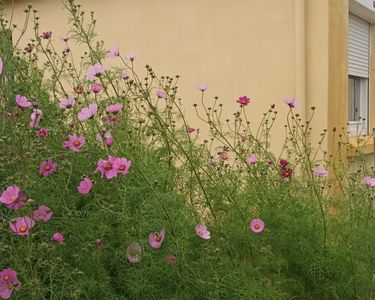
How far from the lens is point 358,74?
633cm

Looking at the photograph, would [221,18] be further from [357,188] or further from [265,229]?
[265,229]

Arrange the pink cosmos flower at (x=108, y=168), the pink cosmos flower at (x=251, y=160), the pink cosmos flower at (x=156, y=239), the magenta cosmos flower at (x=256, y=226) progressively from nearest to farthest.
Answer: the pink cosmos flower at (x=108, y=168)
the pink cosmos flower at (x=156, y=239)
the magenta cosmos flower at (x=256, y=226)
the pink cosmos flower at (x=251, y=160)

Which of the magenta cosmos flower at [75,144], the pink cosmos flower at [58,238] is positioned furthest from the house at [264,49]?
the pink cosmos flower at [58,238]

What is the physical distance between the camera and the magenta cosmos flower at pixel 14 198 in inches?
73.0

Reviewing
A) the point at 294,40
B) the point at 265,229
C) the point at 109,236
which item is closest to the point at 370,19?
the point at 294,40

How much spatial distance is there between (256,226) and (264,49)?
3296 millimetres

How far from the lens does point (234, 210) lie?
2.59 meters

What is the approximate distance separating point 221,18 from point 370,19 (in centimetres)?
192

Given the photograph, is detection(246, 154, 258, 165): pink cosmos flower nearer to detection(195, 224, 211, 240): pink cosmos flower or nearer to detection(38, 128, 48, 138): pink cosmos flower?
detection(195, 224, 211, 240): pink cosmos flower

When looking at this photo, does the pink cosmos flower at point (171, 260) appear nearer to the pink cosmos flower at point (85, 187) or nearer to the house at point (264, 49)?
the pink cosmos flower at point (85, 187)

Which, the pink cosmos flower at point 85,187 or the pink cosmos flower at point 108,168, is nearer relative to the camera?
the pink cosmos flower at point 108,168

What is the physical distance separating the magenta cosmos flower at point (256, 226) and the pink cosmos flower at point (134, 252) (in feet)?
1.81

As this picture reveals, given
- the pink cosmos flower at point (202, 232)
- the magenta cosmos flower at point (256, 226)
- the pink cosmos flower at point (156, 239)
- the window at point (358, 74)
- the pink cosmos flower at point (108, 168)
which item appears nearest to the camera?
the pink cosmos flower at point (108, 168)

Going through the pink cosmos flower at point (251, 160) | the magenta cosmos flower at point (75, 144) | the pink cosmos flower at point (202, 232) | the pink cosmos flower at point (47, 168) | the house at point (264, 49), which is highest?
the house at point (264, 49)
